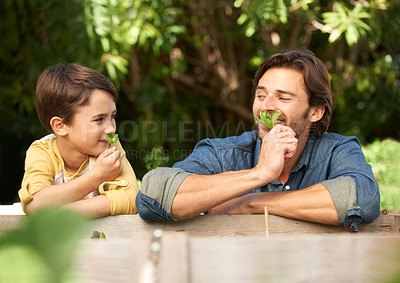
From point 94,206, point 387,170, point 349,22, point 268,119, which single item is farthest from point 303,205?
point 349,22

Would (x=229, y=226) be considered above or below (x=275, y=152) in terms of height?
below

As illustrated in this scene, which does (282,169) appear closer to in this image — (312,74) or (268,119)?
(268,119)

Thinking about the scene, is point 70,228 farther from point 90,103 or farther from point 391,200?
point 391,200

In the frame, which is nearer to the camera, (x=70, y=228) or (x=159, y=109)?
(x=70, y=228)

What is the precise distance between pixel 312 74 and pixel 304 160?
1.54ft

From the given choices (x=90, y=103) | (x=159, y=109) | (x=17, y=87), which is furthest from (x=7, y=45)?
(x=90, y=103)

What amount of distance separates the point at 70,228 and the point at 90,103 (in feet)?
5.74

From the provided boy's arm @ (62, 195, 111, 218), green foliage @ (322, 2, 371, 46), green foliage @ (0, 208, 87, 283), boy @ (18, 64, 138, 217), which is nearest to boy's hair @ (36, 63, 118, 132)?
boy @ (18, 64, 138, 217)

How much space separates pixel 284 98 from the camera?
8.52ft

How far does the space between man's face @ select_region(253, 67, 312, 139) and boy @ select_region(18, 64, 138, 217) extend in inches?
30.1

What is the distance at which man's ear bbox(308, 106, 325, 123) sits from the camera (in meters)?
2.72

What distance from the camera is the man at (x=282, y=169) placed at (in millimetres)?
2090

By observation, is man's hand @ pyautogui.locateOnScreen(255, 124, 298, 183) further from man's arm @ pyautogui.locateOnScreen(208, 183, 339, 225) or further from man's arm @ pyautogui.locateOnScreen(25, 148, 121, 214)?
man's arm @ pyautogui.locateOnScreen(25, 148, 121, 214)

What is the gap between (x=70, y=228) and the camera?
85 centimetres
